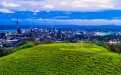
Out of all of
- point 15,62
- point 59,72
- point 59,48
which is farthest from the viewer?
point 59,48

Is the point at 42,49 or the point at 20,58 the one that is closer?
the point at 20,58

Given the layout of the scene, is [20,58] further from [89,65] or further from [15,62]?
[89,65]

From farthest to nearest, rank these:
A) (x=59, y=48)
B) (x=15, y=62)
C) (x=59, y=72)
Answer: (x=59, y=48), (x=15, y=62), (x=59, y=72)

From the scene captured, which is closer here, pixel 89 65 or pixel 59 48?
pixel 89 65

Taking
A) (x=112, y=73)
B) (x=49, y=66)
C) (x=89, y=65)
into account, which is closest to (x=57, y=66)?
(x=49, y=66)

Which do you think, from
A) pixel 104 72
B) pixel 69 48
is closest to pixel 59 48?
pixel 69 48

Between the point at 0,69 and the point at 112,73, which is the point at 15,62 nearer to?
the point at 0,69
